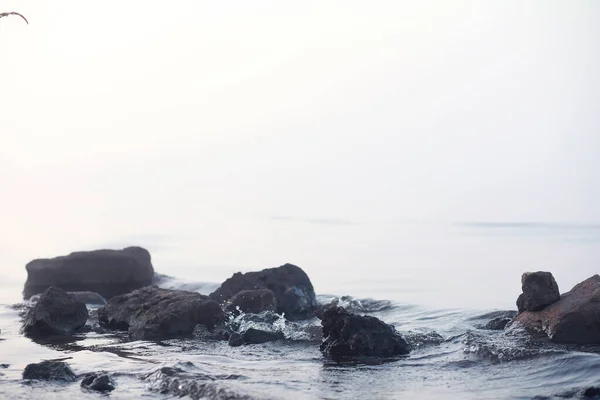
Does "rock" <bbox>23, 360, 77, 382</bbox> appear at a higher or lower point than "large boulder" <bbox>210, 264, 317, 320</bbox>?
lower

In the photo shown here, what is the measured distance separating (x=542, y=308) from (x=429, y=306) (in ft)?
13.5

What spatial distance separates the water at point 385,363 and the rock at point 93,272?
767 mm

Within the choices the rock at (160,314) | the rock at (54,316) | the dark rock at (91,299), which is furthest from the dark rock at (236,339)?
the dark rock at (91,299)

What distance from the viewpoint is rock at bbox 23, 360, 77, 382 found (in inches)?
435

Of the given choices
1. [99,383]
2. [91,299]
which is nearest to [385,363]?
[99,383]

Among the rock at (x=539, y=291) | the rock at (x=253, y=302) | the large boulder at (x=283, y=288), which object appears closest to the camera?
the rock at (x=539, y=291)

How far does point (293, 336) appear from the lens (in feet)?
46.8

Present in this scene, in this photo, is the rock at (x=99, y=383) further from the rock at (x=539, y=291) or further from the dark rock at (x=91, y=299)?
the dark rock at (x=91, y=299)

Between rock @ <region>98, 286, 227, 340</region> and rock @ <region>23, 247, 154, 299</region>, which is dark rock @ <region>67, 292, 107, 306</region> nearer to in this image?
rock @ <region>23, 247, 154, 299</region>

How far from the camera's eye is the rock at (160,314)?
15.0m

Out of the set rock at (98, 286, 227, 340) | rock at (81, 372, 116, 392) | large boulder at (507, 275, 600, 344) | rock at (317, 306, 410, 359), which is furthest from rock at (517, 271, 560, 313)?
rock at (81, 372, 116, 392)

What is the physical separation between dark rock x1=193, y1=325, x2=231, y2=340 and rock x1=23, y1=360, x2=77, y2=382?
3500mm

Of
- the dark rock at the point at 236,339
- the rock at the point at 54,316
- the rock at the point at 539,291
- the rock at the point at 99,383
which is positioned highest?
the rock at the point at 539,291

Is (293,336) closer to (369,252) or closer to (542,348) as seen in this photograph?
(542,348)
